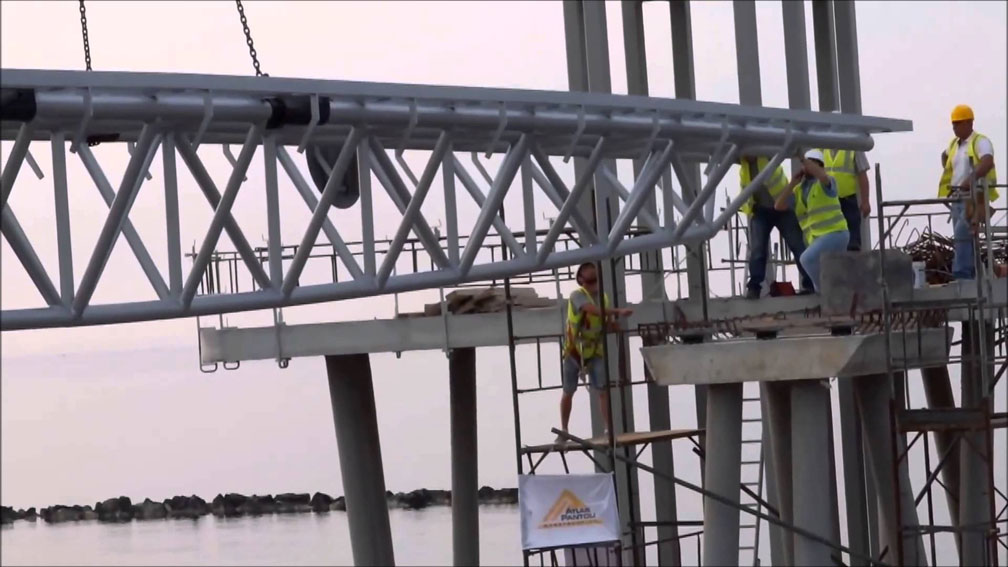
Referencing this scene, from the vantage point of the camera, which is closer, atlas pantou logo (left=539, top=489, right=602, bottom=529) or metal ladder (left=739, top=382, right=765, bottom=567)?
atlas pantou logo (left=539, top=489, right=602, bottom=529)

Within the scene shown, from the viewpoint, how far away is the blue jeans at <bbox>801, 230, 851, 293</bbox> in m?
23.0

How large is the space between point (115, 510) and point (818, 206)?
55279 millimetres

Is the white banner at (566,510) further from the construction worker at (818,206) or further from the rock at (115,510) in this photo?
the rock at (115,510)

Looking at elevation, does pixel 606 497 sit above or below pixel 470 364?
below

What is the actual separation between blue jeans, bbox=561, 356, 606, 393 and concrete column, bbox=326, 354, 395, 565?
9.81 m

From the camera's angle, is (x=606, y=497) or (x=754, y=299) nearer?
(x=606, y=497)

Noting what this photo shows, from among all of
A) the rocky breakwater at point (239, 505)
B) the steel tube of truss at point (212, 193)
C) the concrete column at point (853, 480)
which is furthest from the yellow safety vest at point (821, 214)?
the rocky breakwater at point (239, 505)

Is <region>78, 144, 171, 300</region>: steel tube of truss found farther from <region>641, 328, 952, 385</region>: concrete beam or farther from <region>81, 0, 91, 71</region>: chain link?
<region>641, 328, 952, 385</region>: concrete beam

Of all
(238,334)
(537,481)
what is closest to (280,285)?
Answer: (537,481)

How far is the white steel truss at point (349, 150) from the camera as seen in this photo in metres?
16.2

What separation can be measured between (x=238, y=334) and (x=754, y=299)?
8.73 m

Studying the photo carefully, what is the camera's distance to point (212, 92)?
16.6m

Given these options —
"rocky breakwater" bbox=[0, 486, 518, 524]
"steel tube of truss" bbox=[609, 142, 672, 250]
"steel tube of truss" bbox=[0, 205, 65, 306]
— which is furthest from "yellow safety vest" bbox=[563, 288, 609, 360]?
"rocky breakwater" bbox=[0, 486, 518, 524]

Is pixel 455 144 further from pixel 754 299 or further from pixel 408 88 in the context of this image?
pixel 754 299
